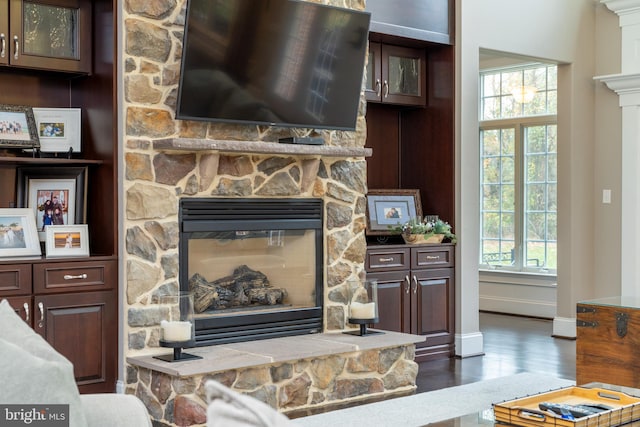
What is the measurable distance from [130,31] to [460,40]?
2.89m

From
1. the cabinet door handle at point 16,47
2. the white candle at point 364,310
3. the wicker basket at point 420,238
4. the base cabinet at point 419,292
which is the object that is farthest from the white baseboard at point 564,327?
the cabinet door handle at point 16,47

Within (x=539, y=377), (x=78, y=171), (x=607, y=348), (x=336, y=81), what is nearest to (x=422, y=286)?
(x=539, y=377)

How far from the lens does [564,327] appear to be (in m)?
7.44

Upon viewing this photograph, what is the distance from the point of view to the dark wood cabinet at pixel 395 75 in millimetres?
6418

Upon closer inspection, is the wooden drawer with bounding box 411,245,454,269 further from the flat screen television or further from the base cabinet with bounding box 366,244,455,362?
the flat screen television

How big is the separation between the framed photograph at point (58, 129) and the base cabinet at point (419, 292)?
218cm

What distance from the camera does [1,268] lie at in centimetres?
436

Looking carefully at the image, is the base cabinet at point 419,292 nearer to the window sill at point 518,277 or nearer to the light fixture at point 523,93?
the window sill at point 518,277

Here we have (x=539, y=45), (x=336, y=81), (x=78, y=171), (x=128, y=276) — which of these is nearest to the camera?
(x=128, y=276)

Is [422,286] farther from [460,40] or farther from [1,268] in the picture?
[1,268]

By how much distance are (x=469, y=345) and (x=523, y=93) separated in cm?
331

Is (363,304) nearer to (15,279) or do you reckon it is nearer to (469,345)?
(469,345)

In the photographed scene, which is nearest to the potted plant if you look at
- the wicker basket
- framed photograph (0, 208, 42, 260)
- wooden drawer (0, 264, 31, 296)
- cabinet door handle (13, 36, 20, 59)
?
the wicker basket

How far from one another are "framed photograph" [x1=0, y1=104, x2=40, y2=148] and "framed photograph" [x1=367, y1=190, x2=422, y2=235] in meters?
2.59
